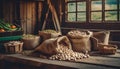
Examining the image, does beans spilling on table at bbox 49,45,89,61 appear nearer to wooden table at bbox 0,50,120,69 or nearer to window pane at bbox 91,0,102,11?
wooden table at bbox 0,50,120,69

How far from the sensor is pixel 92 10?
10.4 meters

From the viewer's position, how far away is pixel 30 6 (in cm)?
1138

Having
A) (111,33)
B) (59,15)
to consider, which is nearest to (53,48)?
(111,33)

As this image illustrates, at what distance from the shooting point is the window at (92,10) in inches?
385

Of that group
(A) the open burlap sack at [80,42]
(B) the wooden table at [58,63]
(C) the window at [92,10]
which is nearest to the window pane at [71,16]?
(C) the window at [92,10]

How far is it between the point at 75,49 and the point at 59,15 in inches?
128

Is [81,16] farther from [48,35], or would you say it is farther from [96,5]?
[48,35]

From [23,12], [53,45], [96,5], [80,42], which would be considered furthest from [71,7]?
[53,45]

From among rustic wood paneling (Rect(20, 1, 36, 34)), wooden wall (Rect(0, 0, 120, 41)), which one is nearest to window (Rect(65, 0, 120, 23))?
→ wooden wall (Rect(0, 0, 120, 41))

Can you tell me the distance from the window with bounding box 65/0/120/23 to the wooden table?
2.05 meters

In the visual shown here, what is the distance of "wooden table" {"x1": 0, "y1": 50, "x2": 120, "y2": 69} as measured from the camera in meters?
6.51

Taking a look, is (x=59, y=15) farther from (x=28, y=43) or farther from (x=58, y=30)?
(x=28, y=43)

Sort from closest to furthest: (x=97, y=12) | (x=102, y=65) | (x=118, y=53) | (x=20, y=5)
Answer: (x=102, y=65), (x=118, y=53), (x=97, y=12), (x=20, y=5)

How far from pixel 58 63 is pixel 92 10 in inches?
162
